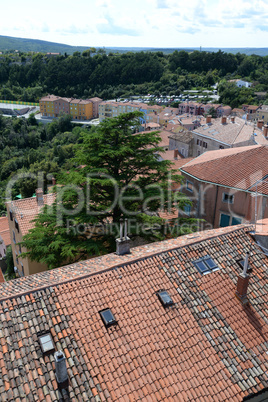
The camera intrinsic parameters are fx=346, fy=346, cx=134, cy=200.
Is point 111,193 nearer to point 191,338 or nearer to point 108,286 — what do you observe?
point 108,286

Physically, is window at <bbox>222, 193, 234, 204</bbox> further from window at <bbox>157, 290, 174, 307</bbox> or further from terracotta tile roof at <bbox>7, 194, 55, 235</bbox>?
window at <bbox>157, 290, 174, 307</bbox>

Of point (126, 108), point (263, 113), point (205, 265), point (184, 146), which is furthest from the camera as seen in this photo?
point (126, 108)

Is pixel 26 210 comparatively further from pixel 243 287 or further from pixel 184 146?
pixel 184 146

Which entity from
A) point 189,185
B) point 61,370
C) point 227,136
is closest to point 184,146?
point 227,136

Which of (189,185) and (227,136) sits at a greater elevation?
(189,185)

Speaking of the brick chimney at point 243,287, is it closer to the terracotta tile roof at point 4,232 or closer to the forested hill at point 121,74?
the terracotta tile roof at point 4,232

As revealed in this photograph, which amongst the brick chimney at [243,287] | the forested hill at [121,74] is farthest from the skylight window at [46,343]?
the forested hill at [121,74]

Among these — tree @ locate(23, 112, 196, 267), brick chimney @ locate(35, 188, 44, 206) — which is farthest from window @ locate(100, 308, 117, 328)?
brick chimney @ locate(35, 188, 44, 206)
